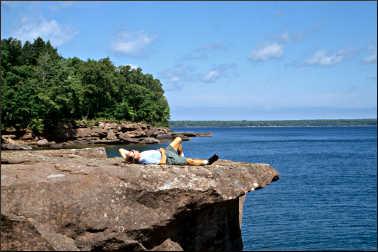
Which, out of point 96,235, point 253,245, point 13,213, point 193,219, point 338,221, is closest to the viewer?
point 13,213

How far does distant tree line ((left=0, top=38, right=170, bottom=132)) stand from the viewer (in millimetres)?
60375

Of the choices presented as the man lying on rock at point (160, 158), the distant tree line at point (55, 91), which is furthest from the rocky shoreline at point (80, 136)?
the man lying on rock at point (160, 158)

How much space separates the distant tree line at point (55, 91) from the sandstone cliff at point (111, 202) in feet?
178

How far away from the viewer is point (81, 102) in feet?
209

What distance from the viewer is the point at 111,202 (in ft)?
26.8

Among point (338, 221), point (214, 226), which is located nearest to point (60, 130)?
point (338, 221)

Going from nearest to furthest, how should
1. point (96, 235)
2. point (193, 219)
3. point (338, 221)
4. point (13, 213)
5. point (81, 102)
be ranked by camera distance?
1. point (13, 213)
2. point (96, 235)
3. point (193, 219)
4. point (338, 221)
5. point (81, 102)

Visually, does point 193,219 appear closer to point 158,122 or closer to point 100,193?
point 100,193

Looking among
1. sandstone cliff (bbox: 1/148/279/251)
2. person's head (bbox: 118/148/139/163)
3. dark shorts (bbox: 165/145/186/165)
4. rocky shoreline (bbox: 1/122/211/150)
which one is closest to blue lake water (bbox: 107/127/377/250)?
dark shorts (bbox: 165/145/186/165)

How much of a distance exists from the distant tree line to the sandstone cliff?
54381 mm

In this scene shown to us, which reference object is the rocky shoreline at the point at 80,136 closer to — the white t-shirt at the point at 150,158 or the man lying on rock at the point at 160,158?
the man lying on rock at the point at 160,158

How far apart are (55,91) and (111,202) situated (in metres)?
57.8

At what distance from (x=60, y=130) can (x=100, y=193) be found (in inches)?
2352

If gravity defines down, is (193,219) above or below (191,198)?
below
